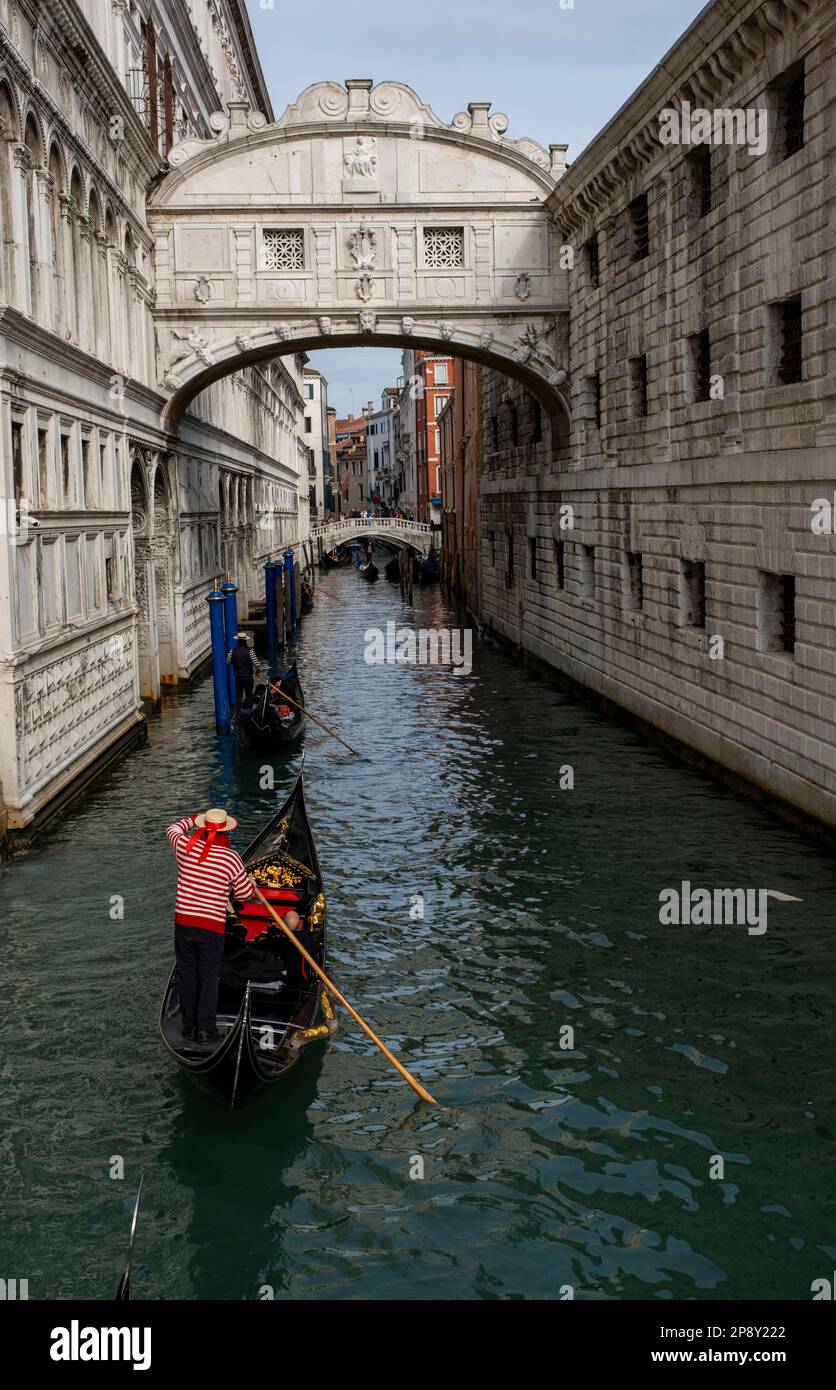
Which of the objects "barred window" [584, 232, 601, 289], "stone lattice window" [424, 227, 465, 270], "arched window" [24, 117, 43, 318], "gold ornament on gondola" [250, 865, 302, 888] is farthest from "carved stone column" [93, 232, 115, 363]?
"gold ornament on gondola" [250, 865, 302, 888]

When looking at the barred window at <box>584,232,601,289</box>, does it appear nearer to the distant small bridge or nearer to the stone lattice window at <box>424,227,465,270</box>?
the stone lattice window at <box>424,227,465,270</box>

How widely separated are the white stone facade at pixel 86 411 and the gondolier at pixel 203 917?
4.65 m

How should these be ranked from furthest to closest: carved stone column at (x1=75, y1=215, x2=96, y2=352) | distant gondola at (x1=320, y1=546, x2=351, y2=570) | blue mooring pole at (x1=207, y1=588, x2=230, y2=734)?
distant gondola at (x1=320, y1=546, x2=351, y2=570) → blue mooring pole at (x1=207, y1=588, x2=230, y2=734) → carved stone column at (x1=75, y1=215, x2=96, y2=352)

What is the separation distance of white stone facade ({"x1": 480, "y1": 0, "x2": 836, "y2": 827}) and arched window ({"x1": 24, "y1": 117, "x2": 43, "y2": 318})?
6.57m

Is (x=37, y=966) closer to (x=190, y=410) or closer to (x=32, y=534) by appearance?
(x=32, y=534)

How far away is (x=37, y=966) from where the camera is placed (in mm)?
9492

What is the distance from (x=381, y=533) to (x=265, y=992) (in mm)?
54237

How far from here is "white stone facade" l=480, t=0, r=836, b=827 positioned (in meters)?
12.0

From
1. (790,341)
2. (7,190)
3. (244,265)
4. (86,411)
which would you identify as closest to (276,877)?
(7,190)

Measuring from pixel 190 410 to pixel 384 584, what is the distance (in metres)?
32.2

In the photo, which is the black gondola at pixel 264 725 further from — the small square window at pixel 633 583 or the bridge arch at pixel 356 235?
the bridge arch at pixel 356 235

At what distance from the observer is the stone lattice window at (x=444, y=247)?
69.7 ft
